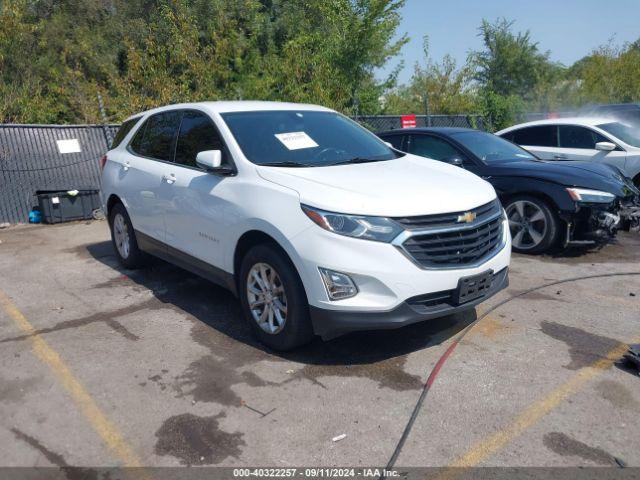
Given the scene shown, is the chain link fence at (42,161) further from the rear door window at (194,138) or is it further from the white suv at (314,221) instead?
the rear door window at (194,138)

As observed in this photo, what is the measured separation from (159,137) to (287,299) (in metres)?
2.70

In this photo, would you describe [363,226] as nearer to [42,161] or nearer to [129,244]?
[129,244]

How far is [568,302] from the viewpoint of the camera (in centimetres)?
520

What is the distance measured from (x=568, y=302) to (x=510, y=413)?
2.25m

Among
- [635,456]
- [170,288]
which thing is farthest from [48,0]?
[635,456]

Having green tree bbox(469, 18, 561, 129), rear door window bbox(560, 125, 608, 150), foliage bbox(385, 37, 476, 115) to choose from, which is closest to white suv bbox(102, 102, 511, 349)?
rear door window bbox(560, 125, 608, 150)

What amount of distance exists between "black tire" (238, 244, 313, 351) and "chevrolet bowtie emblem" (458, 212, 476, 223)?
118 cm

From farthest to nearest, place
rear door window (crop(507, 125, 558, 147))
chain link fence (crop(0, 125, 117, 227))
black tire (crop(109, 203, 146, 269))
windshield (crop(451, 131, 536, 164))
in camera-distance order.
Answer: chain link fence (crop(0, 125, 117, 227)) < rear door window (crop(507, 125, 558, 147)) < windshield (crop(451, 131, 536, 164)) < black tire (crop(109, 203, 146, 269))

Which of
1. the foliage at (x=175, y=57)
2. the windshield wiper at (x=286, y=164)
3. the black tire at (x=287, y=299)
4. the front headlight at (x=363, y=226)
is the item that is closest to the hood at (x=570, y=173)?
the windshield wiper at (x=286, y=164)

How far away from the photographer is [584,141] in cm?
911

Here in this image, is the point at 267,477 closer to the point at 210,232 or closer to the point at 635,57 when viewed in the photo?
the point at 210,232

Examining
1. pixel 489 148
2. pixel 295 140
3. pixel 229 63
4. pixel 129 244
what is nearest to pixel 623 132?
pixel 489 148

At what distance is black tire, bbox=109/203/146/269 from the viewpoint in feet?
20.3

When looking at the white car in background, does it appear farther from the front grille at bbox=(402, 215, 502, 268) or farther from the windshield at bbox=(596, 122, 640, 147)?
the front grille at bbox=(402, 215, 502, 268)
